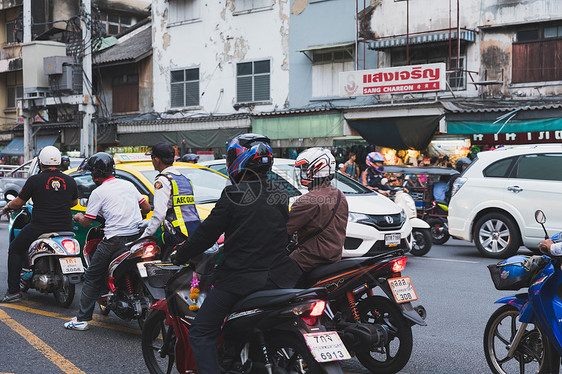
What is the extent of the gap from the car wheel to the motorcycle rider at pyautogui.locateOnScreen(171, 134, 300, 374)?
7948mm

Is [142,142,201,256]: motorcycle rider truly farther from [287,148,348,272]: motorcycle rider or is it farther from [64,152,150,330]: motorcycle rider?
[287,148,348,272]: motorcycle rider

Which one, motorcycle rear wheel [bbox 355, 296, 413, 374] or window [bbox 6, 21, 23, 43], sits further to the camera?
window [bbox 6, 21, 23, 43]

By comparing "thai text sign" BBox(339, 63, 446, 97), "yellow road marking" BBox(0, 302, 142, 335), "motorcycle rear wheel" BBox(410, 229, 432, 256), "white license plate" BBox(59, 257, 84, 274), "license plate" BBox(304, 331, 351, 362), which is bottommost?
"yellow road marking" BBox(0, 302, 142, 335)

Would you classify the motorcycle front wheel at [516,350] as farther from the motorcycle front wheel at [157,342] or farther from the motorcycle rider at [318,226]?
the motorcycle front wheel at [157,342]

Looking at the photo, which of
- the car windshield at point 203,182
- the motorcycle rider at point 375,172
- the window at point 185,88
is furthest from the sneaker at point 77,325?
the window at point 185,88

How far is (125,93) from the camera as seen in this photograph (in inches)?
1121

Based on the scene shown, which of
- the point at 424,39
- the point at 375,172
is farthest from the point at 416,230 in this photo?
the point at 424,39

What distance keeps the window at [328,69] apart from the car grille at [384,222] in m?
13.2

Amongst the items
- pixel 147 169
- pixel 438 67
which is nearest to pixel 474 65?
pixel 438 67

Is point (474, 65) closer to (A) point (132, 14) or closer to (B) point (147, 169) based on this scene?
(B) point (147, 169)

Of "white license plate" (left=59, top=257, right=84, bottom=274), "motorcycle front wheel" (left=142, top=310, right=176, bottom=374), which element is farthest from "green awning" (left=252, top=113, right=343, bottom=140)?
"motorcycle front wheel" (left=142, top=310, right=176, bottom=374)

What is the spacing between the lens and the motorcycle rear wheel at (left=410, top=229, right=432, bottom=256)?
11.4 m

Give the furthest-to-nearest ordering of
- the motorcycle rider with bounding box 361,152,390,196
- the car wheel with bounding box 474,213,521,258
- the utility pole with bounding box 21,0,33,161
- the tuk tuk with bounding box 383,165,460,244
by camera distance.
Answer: the utility pole with bounding box 21,0,33,161 → the tuk tuk with bounding box 383,165,460,244 → the motorcycle rider with bounding box 361,152,390,196 → the car wheel with bounding box 474,213,521,258

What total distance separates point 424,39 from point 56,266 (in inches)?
569
